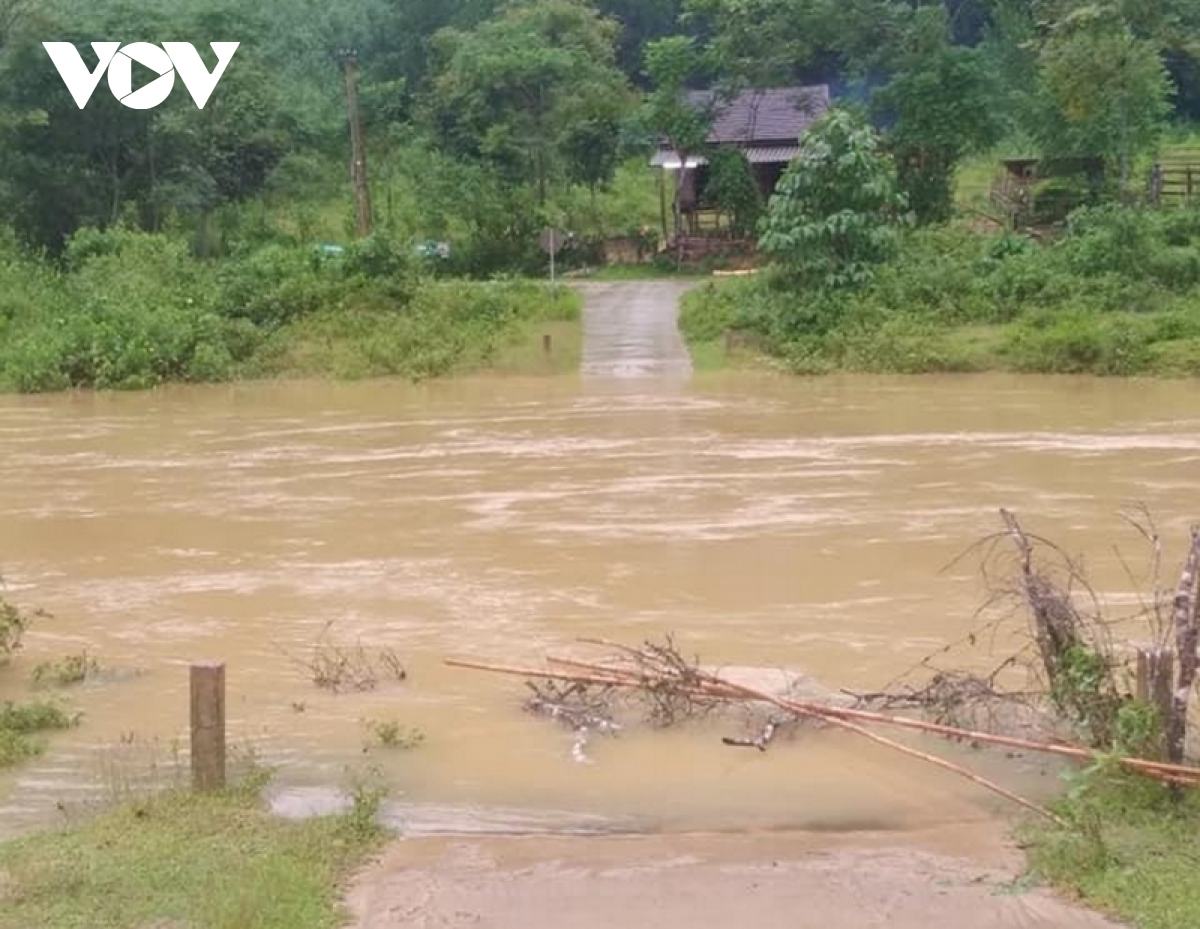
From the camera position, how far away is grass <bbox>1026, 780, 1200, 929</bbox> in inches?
230

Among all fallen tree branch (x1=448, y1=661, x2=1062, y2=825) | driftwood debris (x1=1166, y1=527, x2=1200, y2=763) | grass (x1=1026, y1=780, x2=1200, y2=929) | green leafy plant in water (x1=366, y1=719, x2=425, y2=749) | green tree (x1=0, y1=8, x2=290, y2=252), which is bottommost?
green leafy plant in water (x1=366, y1=719, x2=425, y2=749)

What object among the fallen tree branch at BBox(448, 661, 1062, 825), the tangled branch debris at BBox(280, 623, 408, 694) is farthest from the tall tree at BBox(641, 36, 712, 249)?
the fallen tree branch at BBox(448, 661, 1062, 825)

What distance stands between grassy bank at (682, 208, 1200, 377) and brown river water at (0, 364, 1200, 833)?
0.90 metres

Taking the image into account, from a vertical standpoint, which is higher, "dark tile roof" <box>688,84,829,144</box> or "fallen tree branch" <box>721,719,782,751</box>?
"dark tile roof" <box>688,84,829,144</box>

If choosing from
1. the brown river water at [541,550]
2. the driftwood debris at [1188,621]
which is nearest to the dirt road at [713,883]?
the brown river water at [541,550]

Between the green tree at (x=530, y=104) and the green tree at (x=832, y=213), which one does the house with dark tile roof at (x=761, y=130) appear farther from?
the green tree at (x=832, y=213)

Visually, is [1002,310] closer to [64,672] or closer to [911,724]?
[64,672]

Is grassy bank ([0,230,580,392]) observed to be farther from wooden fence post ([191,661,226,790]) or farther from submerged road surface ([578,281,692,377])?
wooden fence post ([191,661,226,790])

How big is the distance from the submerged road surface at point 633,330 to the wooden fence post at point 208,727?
16.2 metres

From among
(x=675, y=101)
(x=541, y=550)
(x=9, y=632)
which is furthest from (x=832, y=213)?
(x=9, y=632)

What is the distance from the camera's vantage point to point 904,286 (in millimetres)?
25453

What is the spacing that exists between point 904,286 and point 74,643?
1709cm

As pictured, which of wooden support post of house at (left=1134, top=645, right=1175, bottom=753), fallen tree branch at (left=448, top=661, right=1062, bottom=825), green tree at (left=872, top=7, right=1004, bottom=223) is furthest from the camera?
green tree at (left=872, top=7, right=1004, bottom=223)

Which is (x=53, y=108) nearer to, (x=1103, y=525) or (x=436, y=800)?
(x=1103, y=525)
